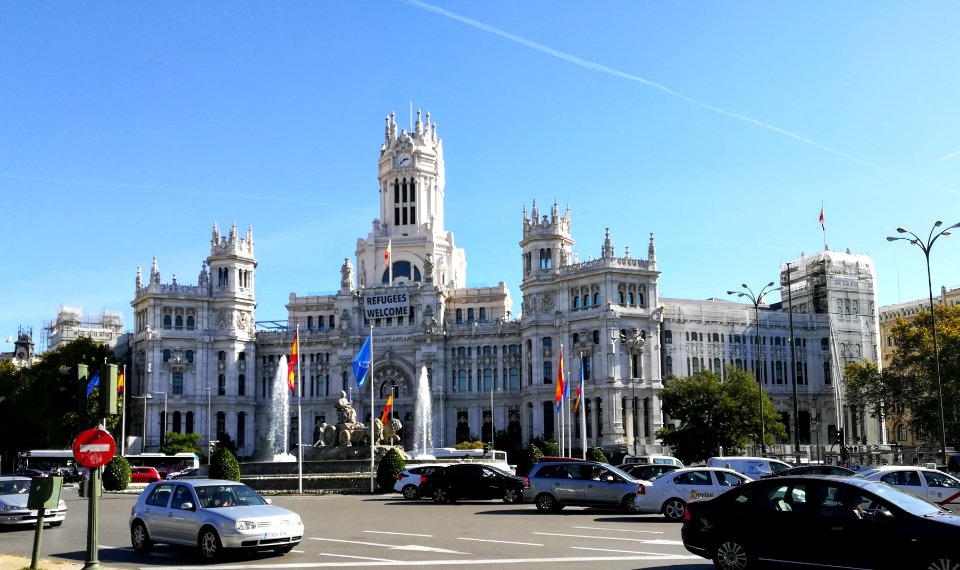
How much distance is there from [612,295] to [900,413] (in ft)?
99.4

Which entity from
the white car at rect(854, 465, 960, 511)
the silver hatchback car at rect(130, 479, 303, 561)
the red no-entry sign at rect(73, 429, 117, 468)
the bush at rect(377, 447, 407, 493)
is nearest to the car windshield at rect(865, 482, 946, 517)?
the silver hatchback car at rect(130, 479, 303, 561)

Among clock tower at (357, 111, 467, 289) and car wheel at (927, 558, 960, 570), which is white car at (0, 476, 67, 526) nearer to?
car wheel at (927, 558, 960, 570)

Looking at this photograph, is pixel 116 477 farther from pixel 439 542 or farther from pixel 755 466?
pixel 439 542

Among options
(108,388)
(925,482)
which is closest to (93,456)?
(108,388)

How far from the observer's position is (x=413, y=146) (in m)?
130

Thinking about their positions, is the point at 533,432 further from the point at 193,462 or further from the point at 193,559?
the point at 193,559

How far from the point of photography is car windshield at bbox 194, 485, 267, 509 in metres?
23.4

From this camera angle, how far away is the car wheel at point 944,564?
16.2 meters

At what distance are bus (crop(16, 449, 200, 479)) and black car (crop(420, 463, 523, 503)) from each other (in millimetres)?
40915

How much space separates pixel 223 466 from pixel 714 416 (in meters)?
45.1

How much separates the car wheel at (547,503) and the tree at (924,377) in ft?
152

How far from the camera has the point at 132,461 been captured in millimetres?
82438

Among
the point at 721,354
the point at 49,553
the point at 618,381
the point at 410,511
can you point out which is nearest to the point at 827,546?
the point at 49,553

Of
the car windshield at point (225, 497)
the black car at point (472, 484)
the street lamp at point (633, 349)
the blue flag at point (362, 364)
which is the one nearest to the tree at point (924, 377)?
the street lamp at point (633, 349)
